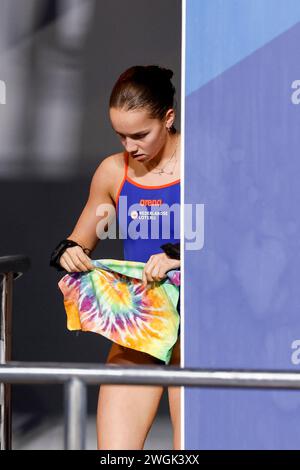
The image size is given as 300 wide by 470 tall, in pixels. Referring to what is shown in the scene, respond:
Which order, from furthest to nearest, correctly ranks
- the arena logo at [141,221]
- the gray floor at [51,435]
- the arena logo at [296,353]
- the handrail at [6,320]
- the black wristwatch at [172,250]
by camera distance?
the gray floor at [51,435]
the arena logo at [141,221]
the black wristwatch at [172,250]
the arena logo at [296,353]
the handrail at [6,320]

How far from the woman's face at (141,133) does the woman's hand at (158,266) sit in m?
0.35

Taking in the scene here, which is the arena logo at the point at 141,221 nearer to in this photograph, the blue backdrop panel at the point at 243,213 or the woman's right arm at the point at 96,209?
the woman's right arm at the point at 96,209

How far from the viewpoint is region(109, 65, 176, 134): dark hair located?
3.39 m

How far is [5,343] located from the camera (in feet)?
9.30

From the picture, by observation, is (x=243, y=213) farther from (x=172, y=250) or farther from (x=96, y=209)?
(x=96, y=209)

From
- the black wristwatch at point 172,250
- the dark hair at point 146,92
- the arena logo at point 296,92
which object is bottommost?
the black wristwatch at point 172,250

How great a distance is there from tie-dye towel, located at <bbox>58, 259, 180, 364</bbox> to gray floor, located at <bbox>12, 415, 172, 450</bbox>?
0.52 m

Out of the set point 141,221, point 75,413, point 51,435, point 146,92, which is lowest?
point 51,435

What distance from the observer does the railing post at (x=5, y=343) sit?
2826 mm

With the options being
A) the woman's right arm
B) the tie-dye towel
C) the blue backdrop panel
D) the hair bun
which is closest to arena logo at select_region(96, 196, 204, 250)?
the woman's right arm

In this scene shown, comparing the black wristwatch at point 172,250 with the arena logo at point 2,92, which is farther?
the arena logo at point 2,92

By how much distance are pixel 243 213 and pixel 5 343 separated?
84 cm

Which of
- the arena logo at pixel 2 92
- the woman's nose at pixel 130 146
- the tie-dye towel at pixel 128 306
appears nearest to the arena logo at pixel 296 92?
the woman's nose at pixel 130 146

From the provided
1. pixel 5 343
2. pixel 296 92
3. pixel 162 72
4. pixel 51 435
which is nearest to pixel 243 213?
pixel 296 92
